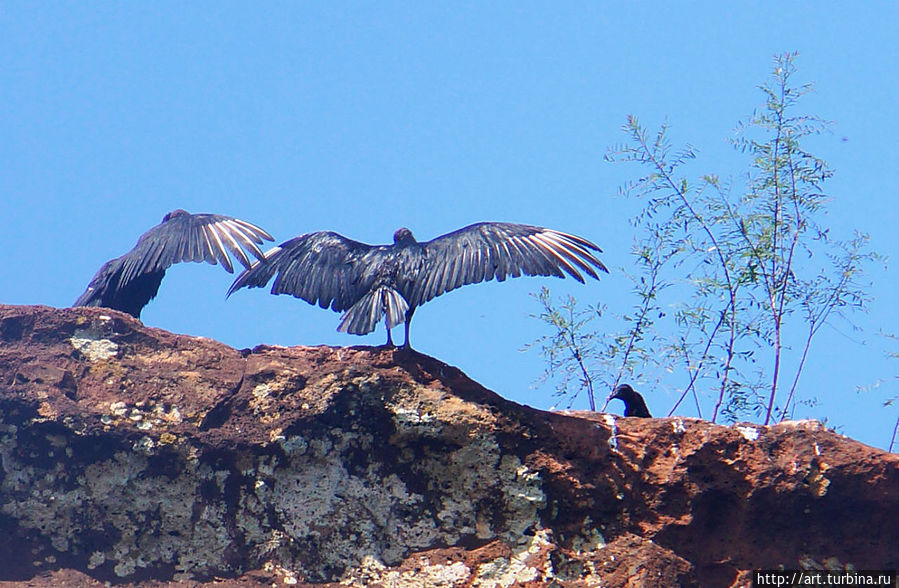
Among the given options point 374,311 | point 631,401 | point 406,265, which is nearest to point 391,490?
point 374,311

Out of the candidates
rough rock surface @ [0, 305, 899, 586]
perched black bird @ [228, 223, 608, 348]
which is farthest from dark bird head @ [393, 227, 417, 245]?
rough rock surface @ [0, 305, 899, 586]

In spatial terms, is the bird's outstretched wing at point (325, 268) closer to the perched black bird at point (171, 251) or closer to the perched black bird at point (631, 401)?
the perched black bird at point (171, 251)

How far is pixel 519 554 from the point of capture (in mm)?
5383

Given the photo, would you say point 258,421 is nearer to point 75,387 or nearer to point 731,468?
point 75,387

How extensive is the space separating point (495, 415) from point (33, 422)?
93.7 inches

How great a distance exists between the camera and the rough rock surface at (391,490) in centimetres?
542

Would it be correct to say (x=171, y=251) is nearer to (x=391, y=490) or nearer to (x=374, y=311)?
(x=374, y=311)

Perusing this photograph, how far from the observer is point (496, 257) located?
625 cm

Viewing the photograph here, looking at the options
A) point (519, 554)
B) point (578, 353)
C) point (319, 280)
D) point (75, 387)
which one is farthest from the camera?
point (578, 353)

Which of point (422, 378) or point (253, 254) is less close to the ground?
Answer: point (253, 254)

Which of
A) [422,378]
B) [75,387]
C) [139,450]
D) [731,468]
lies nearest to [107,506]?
[139,450]

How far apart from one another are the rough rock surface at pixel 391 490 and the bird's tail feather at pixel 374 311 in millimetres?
260

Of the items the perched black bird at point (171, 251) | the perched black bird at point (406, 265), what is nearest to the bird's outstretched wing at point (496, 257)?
the perched black bird at point (406, 265)

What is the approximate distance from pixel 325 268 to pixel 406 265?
1.81 feet
